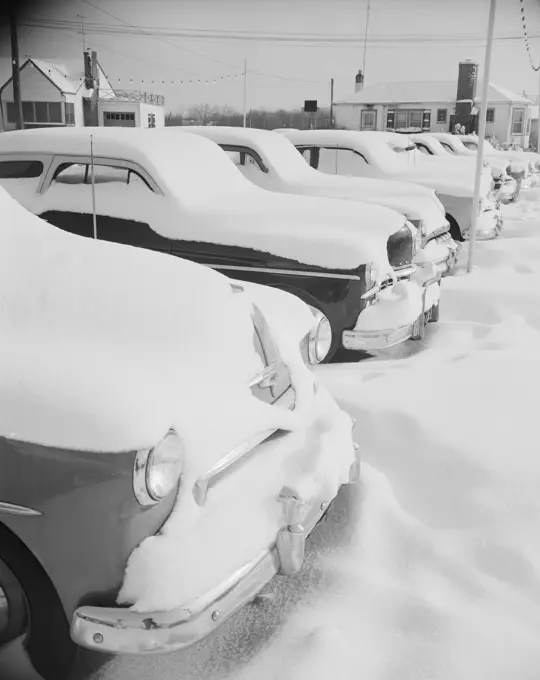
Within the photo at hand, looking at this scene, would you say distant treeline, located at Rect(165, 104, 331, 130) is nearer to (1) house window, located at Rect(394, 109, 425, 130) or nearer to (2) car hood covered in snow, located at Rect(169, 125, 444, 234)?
(1) house window, located at Rect(394, 109, 425, 130)

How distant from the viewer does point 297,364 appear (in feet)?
9.08

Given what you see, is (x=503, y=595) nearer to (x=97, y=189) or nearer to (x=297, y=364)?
(x=297, y=364)

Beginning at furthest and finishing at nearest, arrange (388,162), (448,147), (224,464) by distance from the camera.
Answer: (448,147), (388,162), (224,464)

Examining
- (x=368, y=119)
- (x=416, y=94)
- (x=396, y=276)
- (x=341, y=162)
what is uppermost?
(x=416, y=94)

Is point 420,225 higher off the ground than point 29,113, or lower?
lower

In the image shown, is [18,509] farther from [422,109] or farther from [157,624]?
[422,109]

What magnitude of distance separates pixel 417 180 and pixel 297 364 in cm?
786

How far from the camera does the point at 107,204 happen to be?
546cm

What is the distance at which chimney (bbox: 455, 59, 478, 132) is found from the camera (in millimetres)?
42125

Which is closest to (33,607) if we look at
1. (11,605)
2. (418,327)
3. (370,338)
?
(11,605)

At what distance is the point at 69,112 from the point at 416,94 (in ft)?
71.1

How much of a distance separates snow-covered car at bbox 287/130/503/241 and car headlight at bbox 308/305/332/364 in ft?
22.3

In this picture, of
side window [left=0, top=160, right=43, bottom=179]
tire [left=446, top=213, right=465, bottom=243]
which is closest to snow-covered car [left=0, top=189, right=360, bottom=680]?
side window [left=0, top=160, right=43, bottom=179]

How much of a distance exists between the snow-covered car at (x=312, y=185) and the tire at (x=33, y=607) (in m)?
5.50
